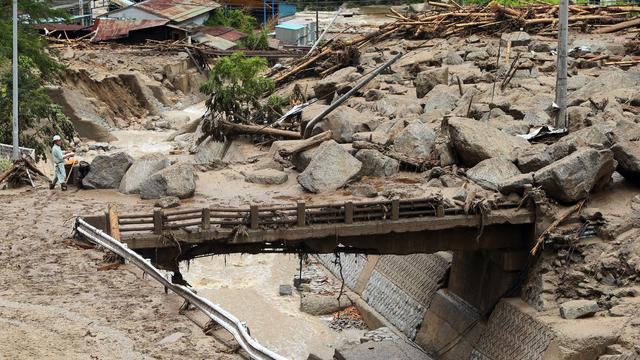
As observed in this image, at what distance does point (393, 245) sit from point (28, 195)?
7499mm

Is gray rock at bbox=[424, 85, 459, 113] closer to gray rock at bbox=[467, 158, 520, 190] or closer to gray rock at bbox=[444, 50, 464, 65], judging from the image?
gray rock at bbox=[444, 50, 464, 65]

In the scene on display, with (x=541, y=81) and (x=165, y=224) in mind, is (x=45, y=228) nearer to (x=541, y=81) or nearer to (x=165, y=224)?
(x=165, y=224)

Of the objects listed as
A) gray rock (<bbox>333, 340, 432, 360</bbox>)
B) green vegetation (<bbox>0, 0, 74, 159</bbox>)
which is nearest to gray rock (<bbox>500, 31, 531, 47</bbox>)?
green vegetation (<bbox>0, 0, 74, 159</bbox>)

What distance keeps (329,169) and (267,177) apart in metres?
1.75

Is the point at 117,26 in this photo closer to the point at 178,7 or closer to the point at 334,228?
the point at 178,7

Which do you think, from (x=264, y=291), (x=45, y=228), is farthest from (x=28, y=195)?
(x=264, y=291)

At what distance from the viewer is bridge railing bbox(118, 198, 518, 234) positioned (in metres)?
18.4

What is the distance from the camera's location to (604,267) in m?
20.1

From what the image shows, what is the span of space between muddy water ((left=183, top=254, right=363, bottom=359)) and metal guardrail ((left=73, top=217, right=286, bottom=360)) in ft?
22.9

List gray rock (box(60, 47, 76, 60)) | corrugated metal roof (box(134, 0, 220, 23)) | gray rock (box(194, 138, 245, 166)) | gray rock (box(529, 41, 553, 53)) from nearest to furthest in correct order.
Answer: gray rock (box(194, 138, 245, 166)) → gray rock (box(529, 41, 553, 53)) → gray rock (box(60, 47, 76, 60)) → corrugated metal roof (box(134, 0, 220, 23))

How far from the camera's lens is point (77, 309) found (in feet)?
44.8

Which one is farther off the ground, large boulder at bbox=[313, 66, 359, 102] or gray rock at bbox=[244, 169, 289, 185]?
large boulder at bbox=[313, 66, 359, 102]

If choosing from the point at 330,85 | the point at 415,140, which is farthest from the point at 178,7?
the point at 415,140

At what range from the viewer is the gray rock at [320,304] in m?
25.5
